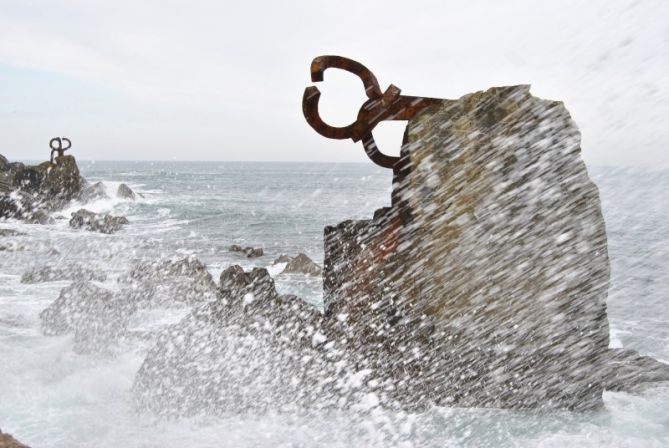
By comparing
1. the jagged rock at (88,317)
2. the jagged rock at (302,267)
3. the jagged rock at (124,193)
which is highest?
the jagged rock at (124,193)

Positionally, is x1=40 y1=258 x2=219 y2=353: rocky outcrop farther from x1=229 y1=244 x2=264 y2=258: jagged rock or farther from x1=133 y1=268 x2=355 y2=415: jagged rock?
x1=229 y1=244 x2=264 y2=258: jagged rock

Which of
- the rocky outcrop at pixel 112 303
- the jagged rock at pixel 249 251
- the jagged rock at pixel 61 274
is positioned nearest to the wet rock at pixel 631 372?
the rocky outcrop at pixel 112 303

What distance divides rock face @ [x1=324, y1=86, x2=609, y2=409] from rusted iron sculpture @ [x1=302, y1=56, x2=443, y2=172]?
0.42ft

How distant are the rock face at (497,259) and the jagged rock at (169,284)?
5770mm

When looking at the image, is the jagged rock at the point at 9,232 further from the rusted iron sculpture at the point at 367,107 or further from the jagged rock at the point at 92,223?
the rusted iron sculpture at the point at 367,107

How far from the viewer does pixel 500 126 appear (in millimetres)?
3547

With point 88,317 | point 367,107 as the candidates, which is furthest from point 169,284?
point 367,107

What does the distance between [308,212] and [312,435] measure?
1268 inches

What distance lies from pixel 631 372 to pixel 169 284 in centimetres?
884

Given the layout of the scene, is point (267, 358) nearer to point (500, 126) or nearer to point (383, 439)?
point (383, 439)

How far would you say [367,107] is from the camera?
3.73 metres

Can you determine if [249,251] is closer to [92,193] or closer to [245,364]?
[245,364]

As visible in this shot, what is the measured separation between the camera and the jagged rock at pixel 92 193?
31.0 m

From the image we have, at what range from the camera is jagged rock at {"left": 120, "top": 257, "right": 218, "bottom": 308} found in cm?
964
